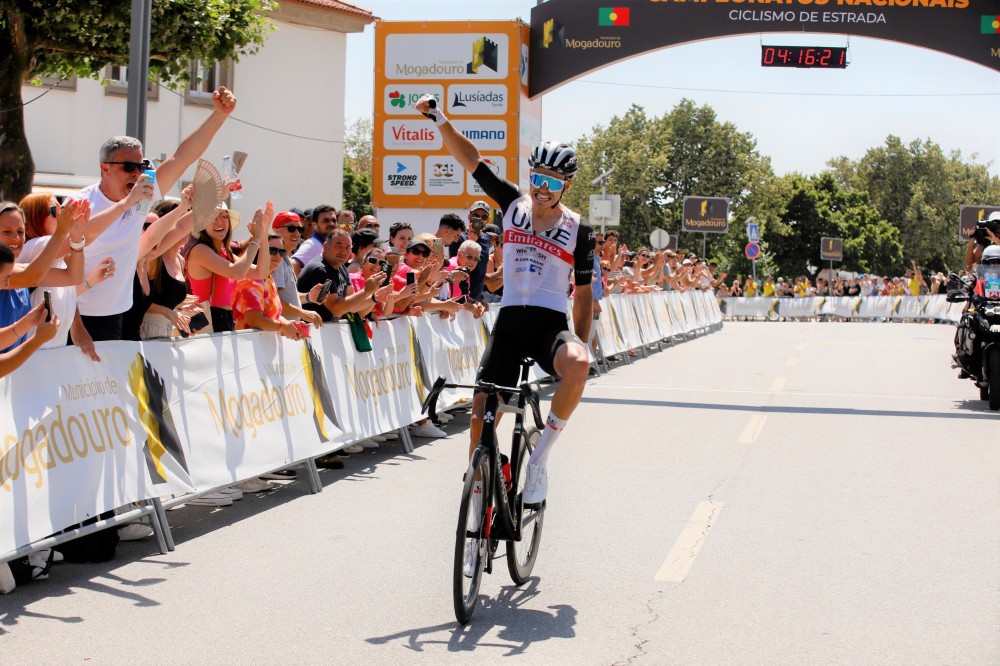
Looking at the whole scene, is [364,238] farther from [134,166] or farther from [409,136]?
[409,136]

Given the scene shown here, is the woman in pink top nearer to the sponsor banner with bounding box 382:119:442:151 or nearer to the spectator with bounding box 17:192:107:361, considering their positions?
the spectator with bounding box 17:192:107:361

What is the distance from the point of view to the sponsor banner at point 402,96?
2755 cm

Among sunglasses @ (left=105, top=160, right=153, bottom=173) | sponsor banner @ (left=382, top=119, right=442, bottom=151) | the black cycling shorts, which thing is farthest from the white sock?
sponsor banner @ (left=382, top=119, right=442, bottom=151)

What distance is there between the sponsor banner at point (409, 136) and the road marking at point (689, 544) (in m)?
20.0

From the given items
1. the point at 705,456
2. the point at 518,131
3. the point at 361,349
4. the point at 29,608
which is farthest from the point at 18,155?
the point at 518,131

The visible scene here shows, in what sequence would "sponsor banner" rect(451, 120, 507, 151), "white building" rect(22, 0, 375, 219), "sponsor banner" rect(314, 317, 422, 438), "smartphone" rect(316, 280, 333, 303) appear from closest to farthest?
"sponsor banner" rect(314, 317, 422, 438) → "smartphone" rect(316, 280, 333, 303) → "sponsor banner" rect(451, 120, 507, 151) → "white building" rect(22, 0, 375, 219)

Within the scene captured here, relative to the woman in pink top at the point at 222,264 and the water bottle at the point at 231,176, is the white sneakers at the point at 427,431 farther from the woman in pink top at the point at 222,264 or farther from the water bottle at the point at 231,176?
the water bottle at the point at 231,176

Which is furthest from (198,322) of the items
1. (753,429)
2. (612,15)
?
(612,15)

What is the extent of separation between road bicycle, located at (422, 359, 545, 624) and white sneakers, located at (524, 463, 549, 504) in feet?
0.12

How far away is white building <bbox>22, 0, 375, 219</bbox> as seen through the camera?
30.0 m

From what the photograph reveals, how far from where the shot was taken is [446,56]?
1080 inches

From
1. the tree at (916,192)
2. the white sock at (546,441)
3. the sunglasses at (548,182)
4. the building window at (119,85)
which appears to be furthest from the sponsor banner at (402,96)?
the tree at (916,192)

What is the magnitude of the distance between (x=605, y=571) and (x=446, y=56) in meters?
22.3

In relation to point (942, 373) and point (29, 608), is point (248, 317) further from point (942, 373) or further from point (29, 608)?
point (942, 373)
